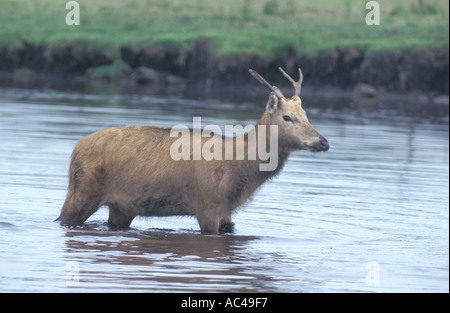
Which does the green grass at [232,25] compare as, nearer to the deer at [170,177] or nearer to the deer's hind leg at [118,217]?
the deer's hind leg at [118,217]

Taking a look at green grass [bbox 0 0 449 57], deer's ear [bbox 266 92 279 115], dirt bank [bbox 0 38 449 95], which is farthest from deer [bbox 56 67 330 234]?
green grass [bbox 0 0 449 57]

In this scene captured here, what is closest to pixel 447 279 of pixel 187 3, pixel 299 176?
pixel 299 176

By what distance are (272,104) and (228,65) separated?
87.0 feet

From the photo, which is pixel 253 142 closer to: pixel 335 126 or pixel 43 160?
pixel 43 160

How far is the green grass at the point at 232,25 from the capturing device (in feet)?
124

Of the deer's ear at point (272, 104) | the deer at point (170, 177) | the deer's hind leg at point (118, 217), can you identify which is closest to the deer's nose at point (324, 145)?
the deer at point (170, 177)

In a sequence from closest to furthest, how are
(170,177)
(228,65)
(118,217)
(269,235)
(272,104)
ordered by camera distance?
(272,104), (170,177), (118,217), (269,235), (228,65)

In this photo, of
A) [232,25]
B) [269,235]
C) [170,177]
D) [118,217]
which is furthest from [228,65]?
[170,177]

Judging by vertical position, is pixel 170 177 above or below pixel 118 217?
above

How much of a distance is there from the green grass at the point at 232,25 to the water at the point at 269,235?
17998mm

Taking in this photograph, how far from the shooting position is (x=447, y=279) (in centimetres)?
939

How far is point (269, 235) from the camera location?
11.4 metres

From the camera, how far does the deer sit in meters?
10.7

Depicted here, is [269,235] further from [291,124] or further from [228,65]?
[228,65]
